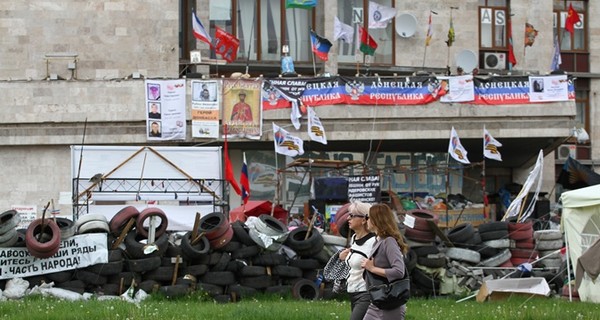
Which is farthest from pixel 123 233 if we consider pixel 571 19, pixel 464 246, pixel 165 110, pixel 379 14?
pixel 571 19

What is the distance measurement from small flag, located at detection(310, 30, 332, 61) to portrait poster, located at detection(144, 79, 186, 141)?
544cm

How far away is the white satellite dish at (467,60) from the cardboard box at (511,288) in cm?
1886

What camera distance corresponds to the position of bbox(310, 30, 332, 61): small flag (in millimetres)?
38219

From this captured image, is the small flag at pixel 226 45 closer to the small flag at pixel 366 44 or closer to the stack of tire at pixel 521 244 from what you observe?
the small flag at pixel 366 44

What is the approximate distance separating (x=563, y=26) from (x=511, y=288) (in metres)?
27.2

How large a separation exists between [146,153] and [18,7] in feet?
38.4

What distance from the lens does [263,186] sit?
37.2 m

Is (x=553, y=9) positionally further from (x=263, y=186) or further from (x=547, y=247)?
(x=547, y=247)

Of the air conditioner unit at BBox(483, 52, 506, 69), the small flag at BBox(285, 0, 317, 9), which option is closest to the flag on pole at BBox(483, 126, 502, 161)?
the small flag at BBox(285, 0, 317, 9)

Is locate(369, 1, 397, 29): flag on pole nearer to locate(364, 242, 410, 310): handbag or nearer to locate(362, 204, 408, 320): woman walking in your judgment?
locate(362, 204, 408, 320): woman walking

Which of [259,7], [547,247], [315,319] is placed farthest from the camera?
[259,7]

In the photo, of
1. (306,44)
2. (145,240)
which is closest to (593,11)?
(306,44)

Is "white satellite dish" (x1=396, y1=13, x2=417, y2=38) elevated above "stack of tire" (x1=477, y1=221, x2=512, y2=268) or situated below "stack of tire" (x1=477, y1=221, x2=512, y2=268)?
above

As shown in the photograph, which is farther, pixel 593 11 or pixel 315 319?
pixel 593 11
